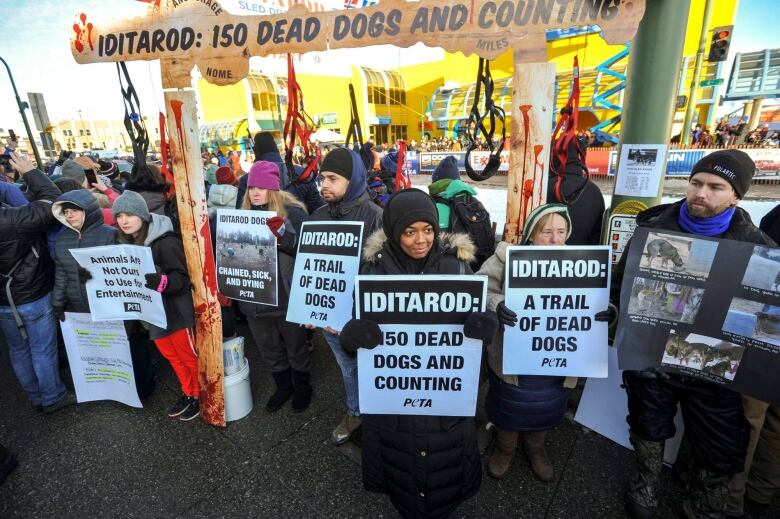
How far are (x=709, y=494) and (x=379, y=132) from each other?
34.4 m

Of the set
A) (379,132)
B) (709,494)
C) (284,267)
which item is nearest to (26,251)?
(284,267)

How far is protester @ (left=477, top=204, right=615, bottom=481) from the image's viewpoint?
2182mm

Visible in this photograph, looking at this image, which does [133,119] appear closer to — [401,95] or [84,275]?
[84,275]

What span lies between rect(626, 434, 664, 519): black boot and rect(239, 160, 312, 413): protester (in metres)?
2.47

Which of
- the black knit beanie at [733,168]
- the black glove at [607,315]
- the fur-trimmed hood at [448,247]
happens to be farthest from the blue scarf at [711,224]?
the fur-trimmed hood at [448,247]

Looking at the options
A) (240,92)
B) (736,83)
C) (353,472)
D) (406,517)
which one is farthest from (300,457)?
(240,92)

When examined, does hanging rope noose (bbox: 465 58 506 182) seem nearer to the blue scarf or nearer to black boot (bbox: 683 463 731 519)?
the blue scarf

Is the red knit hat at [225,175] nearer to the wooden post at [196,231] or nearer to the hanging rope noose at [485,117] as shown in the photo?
the wooden post at [196,231]

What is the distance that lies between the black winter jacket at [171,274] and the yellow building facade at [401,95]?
2289cm

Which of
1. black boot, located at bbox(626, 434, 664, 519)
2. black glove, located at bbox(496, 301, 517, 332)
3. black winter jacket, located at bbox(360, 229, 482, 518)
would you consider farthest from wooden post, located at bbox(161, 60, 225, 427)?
black boot, located at bbox(626, 434, 664, 519)

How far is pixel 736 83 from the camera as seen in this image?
18.8 m

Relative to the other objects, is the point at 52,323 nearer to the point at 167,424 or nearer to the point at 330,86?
the point at 167,424

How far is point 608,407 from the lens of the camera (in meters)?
2.82

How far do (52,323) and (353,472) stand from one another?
2979 millimetres
